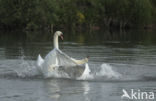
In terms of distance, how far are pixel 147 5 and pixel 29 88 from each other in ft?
267

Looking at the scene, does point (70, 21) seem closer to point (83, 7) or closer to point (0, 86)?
point (83, 7)

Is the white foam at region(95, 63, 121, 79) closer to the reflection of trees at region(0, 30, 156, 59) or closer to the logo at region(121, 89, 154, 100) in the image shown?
the logo at region(121, 89, 154, 100)

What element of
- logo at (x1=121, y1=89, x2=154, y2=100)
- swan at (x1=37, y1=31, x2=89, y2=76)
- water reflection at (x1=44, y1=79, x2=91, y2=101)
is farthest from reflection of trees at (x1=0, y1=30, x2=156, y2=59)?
logo at (x1=121, y1=89, x2=154, y2=100)

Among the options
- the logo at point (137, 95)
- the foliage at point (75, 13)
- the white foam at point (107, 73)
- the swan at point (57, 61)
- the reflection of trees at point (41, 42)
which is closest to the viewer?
the logo at point (137, 95)

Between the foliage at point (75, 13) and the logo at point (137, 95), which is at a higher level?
the foliage at point (75, 13)

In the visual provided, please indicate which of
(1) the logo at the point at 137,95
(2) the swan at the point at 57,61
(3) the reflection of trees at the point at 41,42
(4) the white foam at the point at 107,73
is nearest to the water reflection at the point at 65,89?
(2) the swan at the point at 57,61

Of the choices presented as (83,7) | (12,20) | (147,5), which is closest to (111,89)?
(12,20)

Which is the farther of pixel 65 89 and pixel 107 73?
pixel 107 73

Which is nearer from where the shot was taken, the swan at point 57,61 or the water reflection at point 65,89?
the water reflection at point 65,89

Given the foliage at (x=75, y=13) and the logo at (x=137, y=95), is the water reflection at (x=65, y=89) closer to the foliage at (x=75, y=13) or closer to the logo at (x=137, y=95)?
the logo at (x=137, y=95)

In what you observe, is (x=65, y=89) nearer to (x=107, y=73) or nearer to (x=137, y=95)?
(x=137, y=95)

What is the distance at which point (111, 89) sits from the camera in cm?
1312

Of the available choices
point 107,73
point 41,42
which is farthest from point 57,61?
point 41,42

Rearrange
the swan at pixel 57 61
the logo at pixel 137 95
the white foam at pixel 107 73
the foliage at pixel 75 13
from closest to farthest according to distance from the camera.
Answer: the logo at pixel 137 95, the swan at pixel 57 61, the white foam at pixel 107 73, the foliage at pixel 75 13
